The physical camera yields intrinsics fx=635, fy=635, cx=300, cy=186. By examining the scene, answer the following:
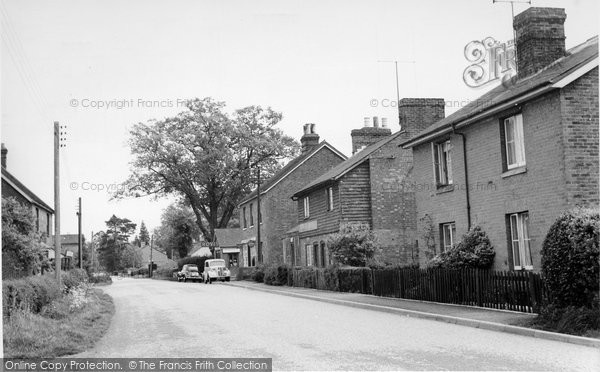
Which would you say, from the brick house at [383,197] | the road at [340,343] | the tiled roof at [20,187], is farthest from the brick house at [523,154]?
the tiled roof at [20,187]

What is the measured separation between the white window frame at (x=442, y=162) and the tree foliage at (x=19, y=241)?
17.4m

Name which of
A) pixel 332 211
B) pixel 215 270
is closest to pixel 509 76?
pixel 332 211

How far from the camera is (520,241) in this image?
18.3 m

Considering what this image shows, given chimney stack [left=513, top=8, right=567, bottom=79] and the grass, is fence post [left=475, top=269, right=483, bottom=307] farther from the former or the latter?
the grass

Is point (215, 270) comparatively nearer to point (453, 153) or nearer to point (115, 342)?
point (453, 153)

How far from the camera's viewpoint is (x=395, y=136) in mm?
31844

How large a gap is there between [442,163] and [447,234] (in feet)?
8.44

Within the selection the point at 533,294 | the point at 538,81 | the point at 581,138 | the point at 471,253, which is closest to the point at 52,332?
the point at 533,294

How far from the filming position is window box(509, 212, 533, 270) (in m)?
18.0

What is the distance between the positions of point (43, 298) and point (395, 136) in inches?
788

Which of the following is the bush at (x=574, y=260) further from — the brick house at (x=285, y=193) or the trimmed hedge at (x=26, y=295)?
the brick house at (x=285, y=193)

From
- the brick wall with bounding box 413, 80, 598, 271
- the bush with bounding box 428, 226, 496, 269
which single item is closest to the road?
the bush with bounding box 428, 226, 496, 269

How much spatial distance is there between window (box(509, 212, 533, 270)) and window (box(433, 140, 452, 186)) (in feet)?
13.6

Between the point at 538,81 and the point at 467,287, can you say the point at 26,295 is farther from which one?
the point at 538,81
